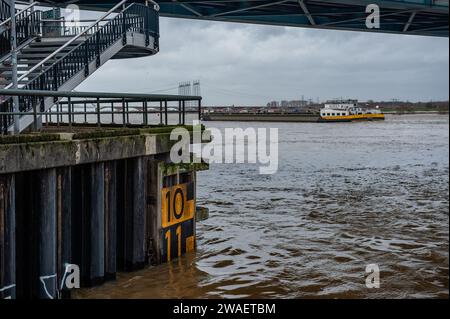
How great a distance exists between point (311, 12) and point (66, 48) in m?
21.9

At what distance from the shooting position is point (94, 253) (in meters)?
9.68

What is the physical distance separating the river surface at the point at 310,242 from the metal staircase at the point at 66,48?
16.4ft

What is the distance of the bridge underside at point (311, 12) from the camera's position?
3119 centimetres

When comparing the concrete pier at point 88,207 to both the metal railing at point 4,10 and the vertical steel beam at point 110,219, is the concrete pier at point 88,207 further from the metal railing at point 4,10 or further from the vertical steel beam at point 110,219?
the metal railing at point 4,10

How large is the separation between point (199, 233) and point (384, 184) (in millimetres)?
14049

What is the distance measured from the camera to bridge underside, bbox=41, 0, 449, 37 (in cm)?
3119

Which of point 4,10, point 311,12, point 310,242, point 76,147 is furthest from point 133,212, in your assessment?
point 311,12

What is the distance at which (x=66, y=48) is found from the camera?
17.2 m

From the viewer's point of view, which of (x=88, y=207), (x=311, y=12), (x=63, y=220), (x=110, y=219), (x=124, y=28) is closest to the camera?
(x=63, y=220)

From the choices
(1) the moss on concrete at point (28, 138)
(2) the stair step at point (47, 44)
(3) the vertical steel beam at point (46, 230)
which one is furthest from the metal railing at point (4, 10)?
(3) the vertical steel beam at point (46, 230)

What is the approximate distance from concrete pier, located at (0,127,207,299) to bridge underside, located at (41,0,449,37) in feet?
72.1

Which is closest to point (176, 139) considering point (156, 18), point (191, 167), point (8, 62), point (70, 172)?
point (191, 167)

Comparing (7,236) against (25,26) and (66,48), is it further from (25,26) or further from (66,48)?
(25,26)

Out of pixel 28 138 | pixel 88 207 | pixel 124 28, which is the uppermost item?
pixel 124 28
